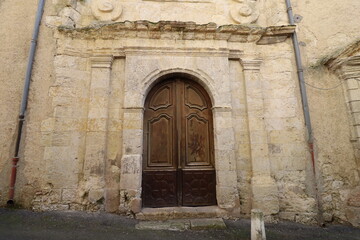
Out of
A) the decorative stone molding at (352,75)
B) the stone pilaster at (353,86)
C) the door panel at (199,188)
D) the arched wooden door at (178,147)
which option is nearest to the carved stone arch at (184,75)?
the arched wooden door at (178,147)

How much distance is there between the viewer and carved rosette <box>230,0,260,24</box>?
167 inches

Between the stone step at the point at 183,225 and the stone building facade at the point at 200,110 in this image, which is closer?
the stone step at the point at 183,225

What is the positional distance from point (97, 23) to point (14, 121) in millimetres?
2246

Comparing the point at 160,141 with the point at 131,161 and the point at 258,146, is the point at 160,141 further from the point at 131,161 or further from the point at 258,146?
the point at 258,146

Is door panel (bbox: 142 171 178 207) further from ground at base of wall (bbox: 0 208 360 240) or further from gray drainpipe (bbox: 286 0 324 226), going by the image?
gray drainpipe (bbox: 286 0 324 226)

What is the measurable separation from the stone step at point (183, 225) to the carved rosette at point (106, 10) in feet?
12.2

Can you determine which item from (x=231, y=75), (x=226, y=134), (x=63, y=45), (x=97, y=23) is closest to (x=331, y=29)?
(x=231, y=75)

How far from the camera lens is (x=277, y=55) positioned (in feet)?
13.3

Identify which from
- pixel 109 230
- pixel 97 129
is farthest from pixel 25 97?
pixel 109 230

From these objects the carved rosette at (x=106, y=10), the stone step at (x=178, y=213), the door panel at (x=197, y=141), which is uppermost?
the carved rosette at (x=106, y=10)

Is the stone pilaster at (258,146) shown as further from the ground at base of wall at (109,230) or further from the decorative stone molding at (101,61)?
the decorative stone molding at (101,61)

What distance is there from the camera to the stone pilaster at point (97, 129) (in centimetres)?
339

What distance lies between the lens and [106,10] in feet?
13.3

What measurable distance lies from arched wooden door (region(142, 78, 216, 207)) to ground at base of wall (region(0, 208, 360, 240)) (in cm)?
70
